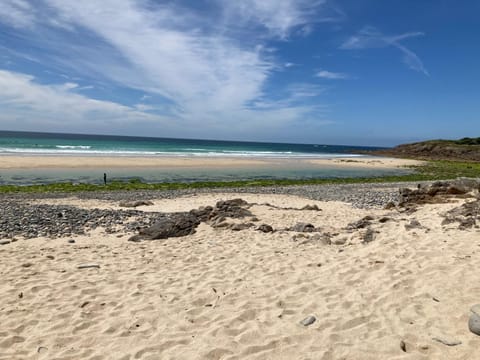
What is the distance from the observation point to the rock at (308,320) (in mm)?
4758

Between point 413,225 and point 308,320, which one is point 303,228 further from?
point 308,320

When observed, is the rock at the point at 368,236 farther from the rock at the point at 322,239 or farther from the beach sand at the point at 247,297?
the rock at the point at 322,239

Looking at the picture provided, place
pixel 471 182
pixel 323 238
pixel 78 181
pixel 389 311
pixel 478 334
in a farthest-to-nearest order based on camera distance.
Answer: pixel 78 181 → pixel 471 182 → pixel 323 238 → pixel 389 311 → pixel 478 334

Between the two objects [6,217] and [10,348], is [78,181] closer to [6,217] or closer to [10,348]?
[6,217]

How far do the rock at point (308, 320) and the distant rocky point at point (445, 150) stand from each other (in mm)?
70624

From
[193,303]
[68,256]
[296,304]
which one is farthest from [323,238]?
[68,256]

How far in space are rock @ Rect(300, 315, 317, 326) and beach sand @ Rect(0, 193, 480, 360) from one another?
0.20 feet

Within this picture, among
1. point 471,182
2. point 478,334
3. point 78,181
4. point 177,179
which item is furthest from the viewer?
point 177,179

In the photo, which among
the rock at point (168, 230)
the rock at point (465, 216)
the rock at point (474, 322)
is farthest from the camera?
the rock at point (168, 230)

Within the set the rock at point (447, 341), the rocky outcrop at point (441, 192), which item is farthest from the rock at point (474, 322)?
the rocky outcrop at point (441, 192)

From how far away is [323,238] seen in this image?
29.2 feet

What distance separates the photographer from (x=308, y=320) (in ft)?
15.8

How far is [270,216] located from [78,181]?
19.5 meters

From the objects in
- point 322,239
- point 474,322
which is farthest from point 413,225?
point 474,322
